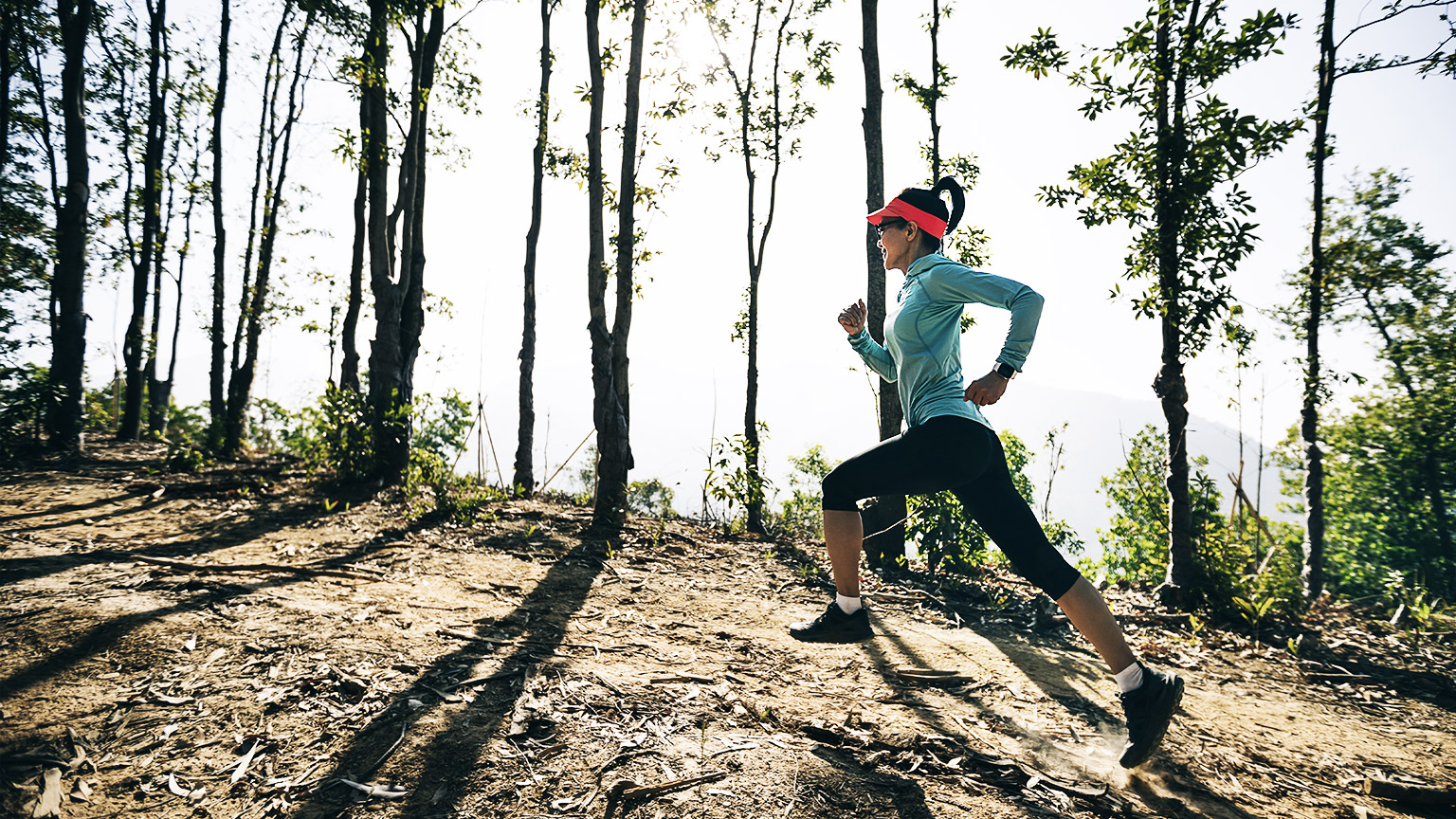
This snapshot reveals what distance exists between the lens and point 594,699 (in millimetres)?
2953

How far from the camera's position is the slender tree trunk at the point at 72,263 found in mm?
9906

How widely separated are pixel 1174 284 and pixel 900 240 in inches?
208

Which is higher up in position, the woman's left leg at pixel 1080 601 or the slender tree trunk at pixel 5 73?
the slender tree trunk at pixel 5 73

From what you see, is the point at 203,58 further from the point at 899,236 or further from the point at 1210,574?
the point at 1210,574

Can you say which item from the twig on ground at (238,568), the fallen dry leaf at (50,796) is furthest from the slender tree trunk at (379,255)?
the fallen dry leaf at (50,796)

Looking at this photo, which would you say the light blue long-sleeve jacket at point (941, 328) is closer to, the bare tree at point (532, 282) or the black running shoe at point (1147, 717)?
the black running shoe at point (1147, 717)

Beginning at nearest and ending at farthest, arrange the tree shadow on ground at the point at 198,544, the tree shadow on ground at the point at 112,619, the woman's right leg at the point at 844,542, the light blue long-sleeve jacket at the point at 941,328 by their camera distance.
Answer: the light blue long-sleeve jacket at the point at 941,328 → the tree shadow on ground at the point at 112,619 → the woman's right leg at the point at 844,542 → the tree shadow on ground at the point at 198,544

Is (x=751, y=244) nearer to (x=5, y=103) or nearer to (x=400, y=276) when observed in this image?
(x=400, y=276)

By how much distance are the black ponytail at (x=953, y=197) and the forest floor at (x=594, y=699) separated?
8.54ft

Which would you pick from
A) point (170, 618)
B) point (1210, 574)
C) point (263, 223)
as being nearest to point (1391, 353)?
point (1210, 574)

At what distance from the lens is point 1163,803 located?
2389 millimetres

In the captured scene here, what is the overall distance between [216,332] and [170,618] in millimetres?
18996

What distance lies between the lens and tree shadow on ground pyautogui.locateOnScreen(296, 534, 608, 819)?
2.15 m

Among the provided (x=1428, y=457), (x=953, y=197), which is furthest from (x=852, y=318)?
(x=1428, y=457)
